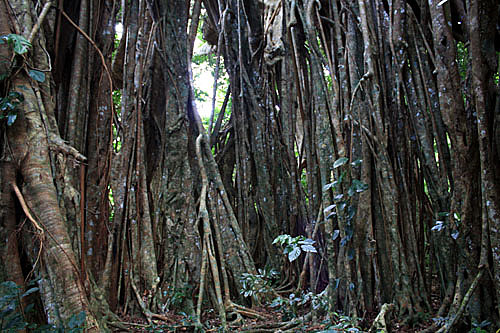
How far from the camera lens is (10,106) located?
199 cm

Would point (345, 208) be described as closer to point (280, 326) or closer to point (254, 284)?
point (280, 326)

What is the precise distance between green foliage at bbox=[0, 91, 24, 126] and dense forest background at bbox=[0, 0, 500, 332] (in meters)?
0.01

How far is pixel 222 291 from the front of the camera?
3.68m

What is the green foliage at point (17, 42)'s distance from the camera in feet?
6.63

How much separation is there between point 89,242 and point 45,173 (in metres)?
1.43

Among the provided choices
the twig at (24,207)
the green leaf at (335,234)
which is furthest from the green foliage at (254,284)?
the twig at (24,207)

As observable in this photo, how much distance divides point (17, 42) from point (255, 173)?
3.25 metres

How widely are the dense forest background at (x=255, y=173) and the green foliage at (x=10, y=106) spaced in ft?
0.04

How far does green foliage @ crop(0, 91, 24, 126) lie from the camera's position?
1.98 meters

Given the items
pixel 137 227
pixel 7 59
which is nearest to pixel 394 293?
pixel 137 227

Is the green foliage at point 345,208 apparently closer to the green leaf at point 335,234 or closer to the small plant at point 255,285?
the green leaf at point 335,234

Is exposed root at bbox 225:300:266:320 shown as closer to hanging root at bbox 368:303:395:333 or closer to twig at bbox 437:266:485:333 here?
hanging root at bbox 368:303:395:333

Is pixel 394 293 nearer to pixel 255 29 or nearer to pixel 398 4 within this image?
pixel 398 4

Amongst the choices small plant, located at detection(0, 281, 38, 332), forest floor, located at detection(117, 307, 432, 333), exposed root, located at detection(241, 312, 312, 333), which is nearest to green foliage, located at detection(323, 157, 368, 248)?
forest floor, located at detection(117, 307, 432, 333)
